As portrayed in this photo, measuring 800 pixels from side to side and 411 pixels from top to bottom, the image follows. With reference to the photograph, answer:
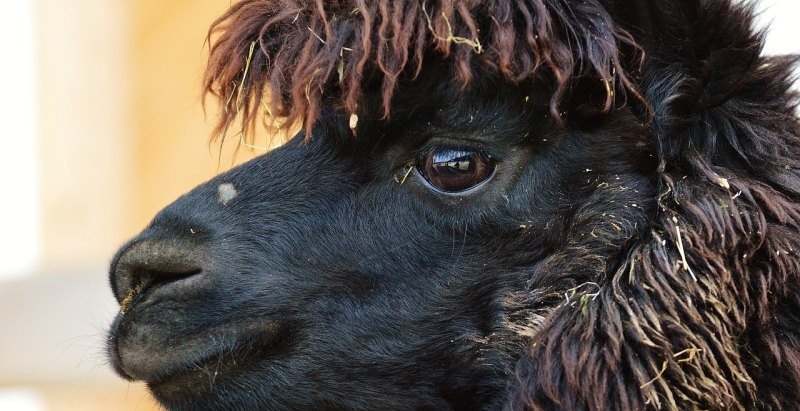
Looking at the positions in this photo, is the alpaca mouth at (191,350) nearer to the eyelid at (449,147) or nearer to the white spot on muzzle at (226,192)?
the white spot on muzzle at (226,192)

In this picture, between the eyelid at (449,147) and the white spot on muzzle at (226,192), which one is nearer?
the eyelid at (449,147)

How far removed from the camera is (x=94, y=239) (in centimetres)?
716

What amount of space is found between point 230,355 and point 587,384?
2.67ft

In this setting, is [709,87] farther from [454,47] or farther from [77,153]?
[77,153]

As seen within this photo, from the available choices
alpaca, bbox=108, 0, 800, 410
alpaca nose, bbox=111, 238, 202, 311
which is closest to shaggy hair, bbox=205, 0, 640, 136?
alpaca, bbox=108, 0, 800, 410

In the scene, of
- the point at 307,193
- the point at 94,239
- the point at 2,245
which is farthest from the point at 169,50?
the point at 307,193

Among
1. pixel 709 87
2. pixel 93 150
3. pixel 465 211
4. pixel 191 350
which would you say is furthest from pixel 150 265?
pixel 93 150

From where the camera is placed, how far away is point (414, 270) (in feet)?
7.34

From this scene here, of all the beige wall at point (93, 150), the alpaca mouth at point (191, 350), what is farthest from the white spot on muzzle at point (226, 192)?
the beige wall at point (93, 150)

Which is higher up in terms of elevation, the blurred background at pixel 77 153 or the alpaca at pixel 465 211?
the alpaca at pixel 465 211

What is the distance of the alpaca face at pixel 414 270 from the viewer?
2168 mm

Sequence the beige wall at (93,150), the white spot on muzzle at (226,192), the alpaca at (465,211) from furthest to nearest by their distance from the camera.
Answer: the beige wall at (93,150) < the white spot on muzzle at (226,192) < the alpaca at (465,211)

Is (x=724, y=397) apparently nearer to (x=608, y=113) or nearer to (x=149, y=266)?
(x=608, y=113)

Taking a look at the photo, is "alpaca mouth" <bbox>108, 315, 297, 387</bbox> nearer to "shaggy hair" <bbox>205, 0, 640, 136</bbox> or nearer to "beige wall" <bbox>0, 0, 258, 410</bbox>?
"shaggy hair" <bbox>205, 0, 640, 136</bbox>
